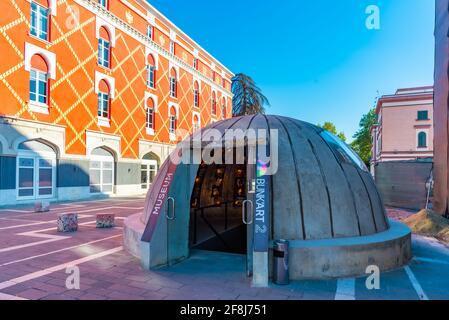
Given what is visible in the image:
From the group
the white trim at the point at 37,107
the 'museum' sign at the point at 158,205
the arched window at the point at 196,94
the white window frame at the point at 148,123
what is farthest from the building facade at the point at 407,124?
the 'museum' sign at the point at 158,205

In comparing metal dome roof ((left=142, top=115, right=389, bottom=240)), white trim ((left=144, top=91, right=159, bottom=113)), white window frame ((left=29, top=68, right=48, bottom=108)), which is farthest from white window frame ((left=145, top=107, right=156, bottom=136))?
metal dome roof ((left=142, top=115, right=389, bottom=240))

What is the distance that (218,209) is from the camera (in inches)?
554

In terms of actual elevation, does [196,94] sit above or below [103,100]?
above

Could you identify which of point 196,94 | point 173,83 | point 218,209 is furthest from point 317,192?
point 196,94

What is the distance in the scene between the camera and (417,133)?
1777 inches

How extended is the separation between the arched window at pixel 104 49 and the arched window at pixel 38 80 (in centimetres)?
573

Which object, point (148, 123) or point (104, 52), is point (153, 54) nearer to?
point (104, 52)

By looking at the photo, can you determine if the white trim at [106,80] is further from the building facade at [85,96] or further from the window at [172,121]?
the window at [172,121]

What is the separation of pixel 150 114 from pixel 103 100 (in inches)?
284

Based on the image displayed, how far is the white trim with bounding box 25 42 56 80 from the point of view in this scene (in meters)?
20.2

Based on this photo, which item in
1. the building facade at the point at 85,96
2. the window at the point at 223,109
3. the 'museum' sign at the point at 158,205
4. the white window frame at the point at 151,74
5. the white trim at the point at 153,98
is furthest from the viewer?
the window at the point at 223,109

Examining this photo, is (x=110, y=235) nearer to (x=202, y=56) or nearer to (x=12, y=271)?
(x=12, y=271)

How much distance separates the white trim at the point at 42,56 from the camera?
20.2 m

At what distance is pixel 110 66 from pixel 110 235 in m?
20.8
